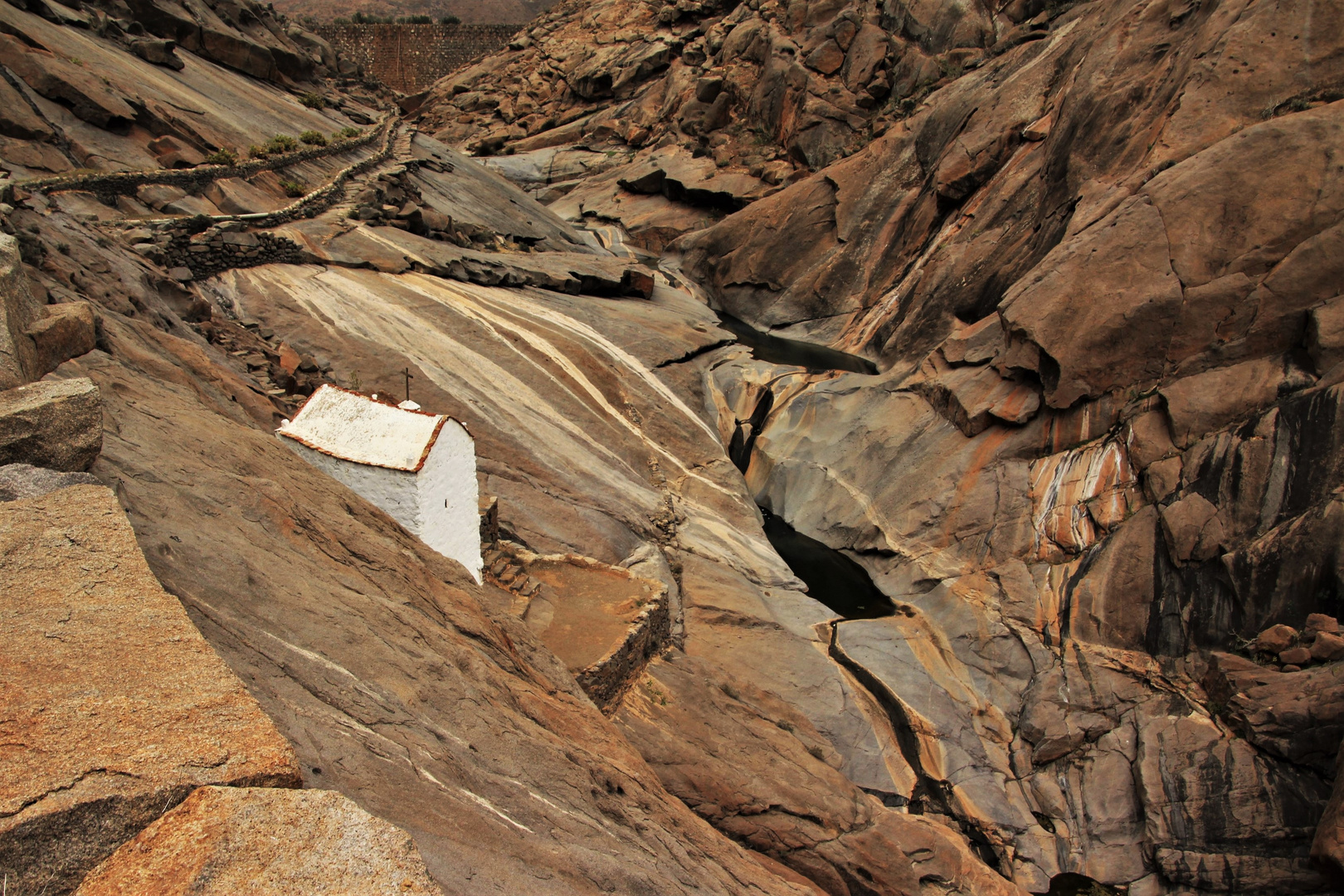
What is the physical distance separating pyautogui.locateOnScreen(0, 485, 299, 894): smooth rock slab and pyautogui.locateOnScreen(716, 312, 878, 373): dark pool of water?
2609 centimetres

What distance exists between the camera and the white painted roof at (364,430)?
39.0ft

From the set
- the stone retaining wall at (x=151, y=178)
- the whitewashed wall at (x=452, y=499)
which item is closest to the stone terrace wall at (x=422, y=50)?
the stone retaining wall at (x=151, y=178)

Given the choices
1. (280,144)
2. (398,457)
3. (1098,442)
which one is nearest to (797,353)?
(1098,442)

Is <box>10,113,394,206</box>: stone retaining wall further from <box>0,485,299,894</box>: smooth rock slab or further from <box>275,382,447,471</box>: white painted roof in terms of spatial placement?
<box>0,485,299,894</box>: smooth rock slab

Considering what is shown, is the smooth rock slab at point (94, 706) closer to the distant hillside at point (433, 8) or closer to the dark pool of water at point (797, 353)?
the dark pool of water at point (797, 353)

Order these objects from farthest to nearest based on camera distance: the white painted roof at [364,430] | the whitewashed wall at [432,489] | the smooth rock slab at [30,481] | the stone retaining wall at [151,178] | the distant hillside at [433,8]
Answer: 1. the distant hillside at [433,8]
2. the stone retaining wall at [151,178]
3. the white painted roof at [364,430]
4. the whitewashed wall at [432,489]
5. the smooth rock slab at [30,481]

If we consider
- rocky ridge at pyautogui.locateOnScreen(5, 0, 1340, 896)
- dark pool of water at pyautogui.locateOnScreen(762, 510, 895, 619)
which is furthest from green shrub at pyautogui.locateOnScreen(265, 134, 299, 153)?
dark pool of water at pyautogui.locateOnScreen(762, 510, 895, 619)

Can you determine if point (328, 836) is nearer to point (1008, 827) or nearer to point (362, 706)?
point (362, 706)

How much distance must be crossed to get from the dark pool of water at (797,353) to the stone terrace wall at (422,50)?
4741 centimetres

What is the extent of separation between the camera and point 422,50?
2753 inches

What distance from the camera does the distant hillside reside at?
111000mm

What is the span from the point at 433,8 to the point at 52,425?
13432 cm

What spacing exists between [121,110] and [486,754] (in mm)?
25998

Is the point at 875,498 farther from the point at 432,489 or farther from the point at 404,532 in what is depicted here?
the point at 404,532
